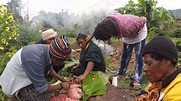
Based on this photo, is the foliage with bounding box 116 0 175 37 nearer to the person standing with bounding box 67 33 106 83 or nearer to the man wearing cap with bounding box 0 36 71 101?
the person standing with bounding box 67 33 106 83

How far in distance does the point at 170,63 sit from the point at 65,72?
11.8ft

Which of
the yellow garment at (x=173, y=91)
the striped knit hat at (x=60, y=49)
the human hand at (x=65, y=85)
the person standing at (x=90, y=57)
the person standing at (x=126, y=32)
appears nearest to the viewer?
the yellow garment at (x=173, y=91)

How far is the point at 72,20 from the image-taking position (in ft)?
59.2

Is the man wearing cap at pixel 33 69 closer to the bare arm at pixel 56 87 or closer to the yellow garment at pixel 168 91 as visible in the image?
the bare arm at pixel 56 87

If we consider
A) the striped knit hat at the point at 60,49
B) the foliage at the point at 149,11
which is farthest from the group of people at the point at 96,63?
the foliage at the point at 149,11

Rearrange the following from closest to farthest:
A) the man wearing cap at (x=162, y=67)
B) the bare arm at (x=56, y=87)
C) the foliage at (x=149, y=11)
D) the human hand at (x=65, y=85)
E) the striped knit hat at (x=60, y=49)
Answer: the man wearing cap at (x=162, y=67), the striped knit hat at (x=60, y=49), the bare arm at (x=56, y=87), the human hand at (x=65, y=85), the foliage at (x=149, y=11)

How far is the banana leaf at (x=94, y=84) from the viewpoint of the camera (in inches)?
150

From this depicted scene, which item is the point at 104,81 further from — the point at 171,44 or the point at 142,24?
the point at 171,44

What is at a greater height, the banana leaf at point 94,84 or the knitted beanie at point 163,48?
the knitted beanie at point 163,48

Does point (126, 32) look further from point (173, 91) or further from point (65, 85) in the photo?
point (173, 91)

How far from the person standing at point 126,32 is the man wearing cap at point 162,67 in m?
2.04

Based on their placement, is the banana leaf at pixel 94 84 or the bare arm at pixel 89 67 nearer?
the banana leaf at pixel 94 84

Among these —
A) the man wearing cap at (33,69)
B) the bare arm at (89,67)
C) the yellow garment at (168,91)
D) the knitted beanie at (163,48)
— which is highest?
the knitted beanie at (163,48)

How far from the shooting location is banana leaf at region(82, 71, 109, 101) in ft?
12.5
